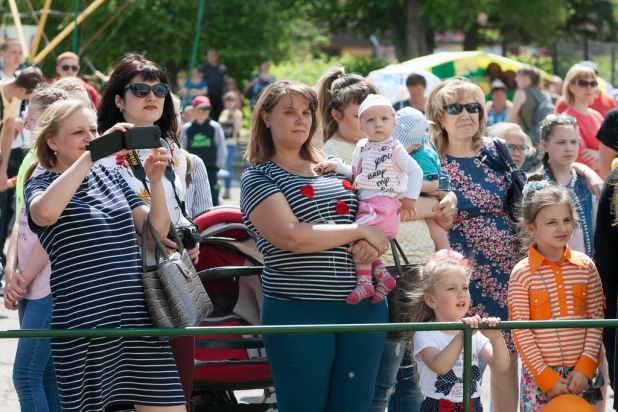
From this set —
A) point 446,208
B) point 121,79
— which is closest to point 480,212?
point 446,208

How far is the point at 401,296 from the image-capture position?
4.71 meters

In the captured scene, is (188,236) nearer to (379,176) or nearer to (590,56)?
(379,176)

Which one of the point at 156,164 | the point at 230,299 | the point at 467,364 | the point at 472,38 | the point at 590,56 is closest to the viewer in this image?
the point at 467,364

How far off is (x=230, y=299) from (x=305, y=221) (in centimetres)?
110

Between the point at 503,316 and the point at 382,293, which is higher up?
the point at 382,293

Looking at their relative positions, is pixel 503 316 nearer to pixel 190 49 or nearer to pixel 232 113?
pixel 232 113

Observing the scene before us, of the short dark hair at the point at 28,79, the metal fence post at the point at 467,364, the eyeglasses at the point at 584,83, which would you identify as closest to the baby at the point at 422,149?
the metal fence post at the point at 467,364

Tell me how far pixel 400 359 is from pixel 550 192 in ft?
3.52

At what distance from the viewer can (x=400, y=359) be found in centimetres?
499

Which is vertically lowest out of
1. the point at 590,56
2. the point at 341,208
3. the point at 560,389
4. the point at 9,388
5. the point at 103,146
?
the point at 9,388

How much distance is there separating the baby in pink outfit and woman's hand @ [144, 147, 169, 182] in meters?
0.72

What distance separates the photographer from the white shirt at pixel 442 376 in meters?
4.57

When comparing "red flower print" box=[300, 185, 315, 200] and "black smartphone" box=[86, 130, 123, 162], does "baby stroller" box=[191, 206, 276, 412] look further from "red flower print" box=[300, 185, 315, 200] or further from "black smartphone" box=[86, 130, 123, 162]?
"black smartphone" box=[86, 130, 123, 162]

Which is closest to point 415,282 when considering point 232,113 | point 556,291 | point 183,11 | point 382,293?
point 382,293
